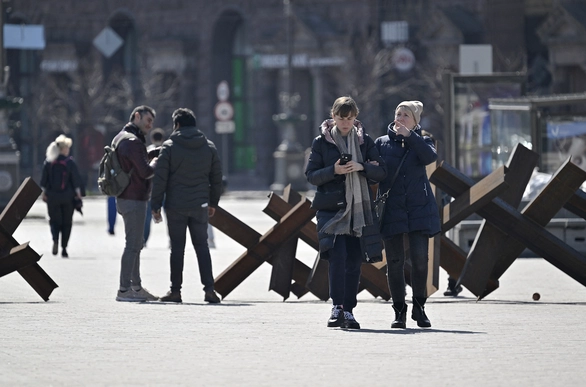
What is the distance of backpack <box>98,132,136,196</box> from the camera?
14469 millimetres

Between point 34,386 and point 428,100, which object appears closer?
point 34,386

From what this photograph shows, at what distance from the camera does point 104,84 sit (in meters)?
59.6

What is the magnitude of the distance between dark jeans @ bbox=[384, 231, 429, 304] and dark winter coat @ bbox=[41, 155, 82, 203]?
34.5 ft

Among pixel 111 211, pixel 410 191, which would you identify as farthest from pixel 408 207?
pixel 111 211

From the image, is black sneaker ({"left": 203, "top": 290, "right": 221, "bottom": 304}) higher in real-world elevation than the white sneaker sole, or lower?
higher

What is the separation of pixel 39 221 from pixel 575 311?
1993cm

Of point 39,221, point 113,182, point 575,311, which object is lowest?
point 39,221

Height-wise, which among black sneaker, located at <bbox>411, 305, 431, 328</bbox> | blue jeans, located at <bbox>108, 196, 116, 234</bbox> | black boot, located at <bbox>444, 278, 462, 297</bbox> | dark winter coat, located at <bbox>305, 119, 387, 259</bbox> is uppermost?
dark winter coat, located at <bbox>305, 119, 387, 259</bbox>

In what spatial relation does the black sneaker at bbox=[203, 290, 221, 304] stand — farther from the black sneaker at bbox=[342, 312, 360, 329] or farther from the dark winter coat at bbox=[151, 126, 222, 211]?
the black sneaker at bbox=[342, 312, 360, 329]

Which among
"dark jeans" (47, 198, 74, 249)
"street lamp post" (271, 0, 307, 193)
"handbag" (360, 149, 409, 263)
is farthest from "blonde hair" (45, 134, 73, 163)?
"street lamp post" (271, 0, 307, 193)

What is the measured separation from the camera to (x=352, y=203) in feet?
37.7

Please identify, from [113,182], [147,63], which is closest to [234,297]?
[113,182]

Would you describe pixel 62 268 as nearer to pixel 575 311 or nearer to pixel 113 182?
pixel 113 182

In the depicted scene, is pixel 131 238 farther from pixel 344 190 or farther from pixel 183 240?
pixel 344 190
